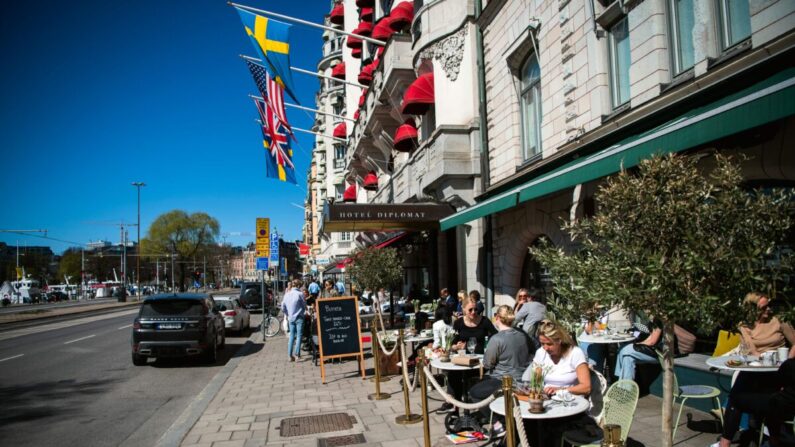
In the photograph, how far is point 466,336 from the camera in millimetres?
7727

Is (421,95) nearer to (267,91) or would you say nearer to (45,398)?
(267,91)

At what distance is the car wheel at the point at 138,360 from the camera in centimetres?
1296

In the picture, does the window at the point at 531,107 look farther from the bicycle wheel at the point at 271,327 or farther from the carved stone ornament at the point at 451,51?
the bicycle wheel at the point at 271,327

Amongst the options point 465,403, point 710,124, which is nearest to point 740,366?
point 710,124

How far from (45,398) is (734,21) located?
11921 mm

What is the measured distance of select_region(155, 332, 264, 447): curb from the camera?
664cm

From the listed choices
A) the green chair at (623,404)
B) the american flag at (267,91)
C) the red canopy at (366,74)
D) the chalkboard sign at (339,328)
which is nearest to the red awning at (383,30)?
the red canopy at (366,74)

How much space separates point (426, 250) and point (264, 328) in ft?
26.1

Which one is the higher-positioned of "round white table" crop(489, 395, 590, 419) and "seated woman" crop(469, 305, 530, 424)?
"seated woman" crop(469, 305, 530, 424)

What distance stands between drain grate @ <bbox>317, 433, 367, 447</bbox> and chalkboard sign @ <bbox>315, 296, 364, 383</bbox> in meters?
4.13

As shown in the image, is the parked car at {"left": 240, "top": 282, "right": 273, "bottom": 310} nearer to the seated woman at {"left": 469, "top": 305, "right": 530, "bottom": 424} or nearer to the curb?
the curb

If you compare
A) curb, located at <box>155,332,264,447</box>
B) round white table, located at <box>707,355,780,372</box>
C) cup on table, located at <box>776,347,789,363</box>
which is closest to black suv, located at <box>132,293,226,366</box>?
curb, located at <box>155,332,264,447</box>

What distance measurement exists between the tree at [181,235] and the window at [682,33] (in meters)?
95.4

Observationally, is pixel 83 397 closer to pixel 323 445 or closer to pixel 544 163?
pixel 323 445
